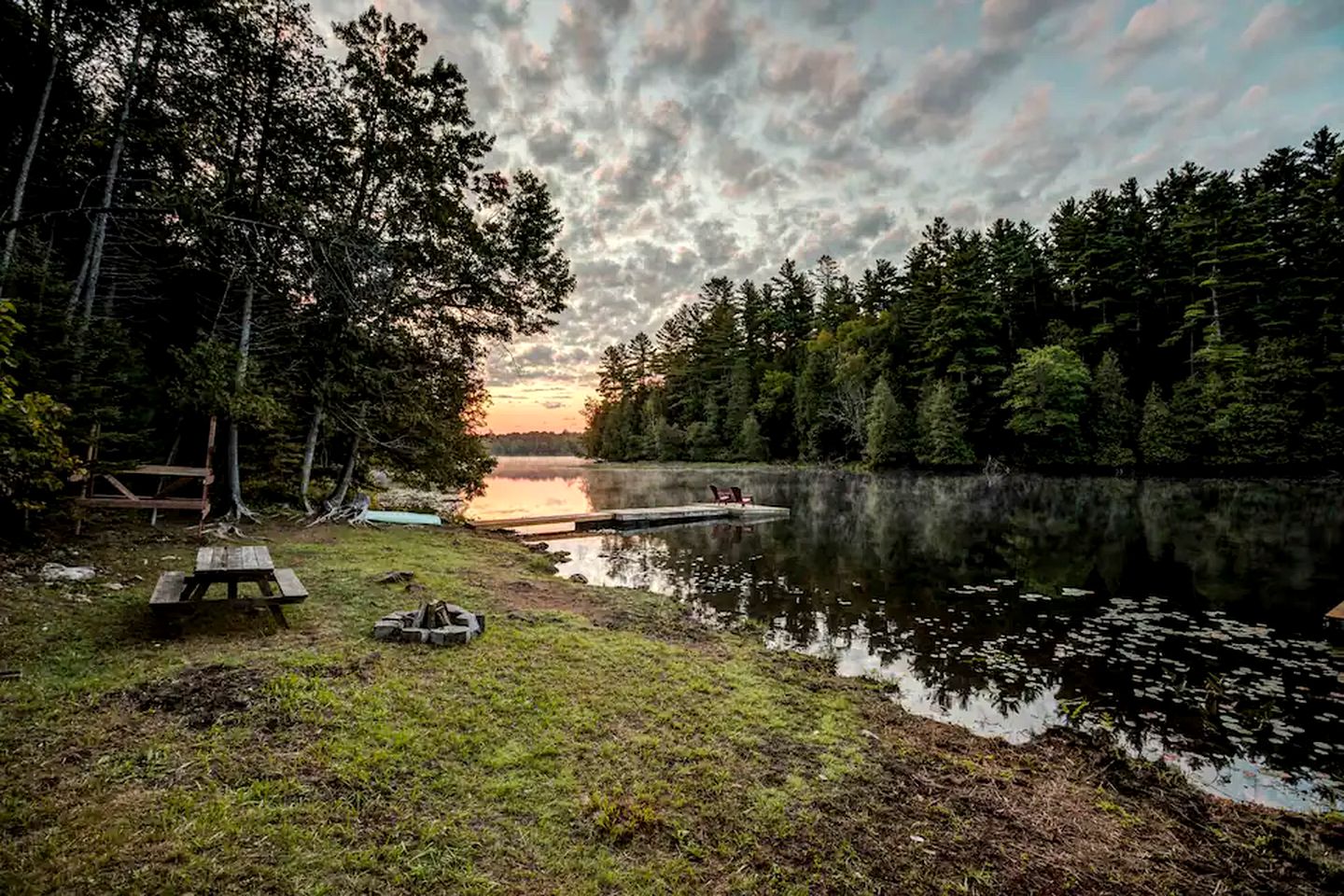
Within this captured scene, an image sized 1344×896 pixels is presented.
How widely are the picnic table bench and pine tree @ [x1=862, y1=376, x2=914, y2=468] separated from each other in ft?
148

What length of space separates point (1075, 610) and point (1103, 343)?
44.0 metres

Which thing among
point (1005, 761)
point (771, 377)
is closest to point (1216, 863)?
point (1005, 761)

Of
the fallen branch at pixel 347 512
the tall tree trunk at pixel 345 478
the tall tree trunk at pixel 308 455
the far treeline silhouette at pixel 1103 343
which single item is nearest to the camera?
the fallen branch at pixel 347 512

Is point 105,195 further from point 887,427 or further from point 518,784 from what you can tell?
point 887,427

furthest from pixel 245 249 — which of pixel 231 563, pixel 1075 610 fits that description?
pixel 1075 610

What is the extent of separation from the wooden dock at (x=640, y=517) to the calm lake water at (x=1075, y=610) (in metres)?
0.81

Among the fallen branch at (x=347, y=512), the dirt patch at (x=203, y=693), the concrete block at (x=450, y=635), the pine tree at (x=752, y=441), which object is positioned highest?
the pine tree at (x=752, y=441)

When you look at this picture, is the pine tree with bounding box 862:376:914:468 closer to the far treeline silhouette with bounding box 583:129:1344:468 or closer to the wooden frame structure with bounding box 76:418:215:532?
the far treeline silhouette with bounding box 583:129:1344:468

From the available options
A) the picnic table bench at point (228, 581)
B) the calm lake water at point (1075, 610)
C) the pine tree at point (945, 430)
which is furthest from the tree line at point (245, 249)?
the pine tree at point (945, 430)

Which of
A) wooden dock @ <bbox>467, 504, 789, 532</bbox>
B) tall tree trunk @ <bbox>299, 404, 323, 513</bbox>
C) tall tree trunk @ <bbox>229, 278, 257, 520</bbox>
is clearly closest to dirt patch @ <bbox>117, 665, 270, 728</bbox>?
tall tree trunk @ <bbox>229, 278, 257, 520</bbox>

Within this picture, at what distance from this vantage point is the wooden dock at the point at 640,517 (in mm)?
18547

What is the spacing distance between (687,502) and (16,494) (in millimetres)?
23508

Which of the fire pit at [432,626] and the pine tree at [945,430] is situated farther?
the pine tree at [945,430]

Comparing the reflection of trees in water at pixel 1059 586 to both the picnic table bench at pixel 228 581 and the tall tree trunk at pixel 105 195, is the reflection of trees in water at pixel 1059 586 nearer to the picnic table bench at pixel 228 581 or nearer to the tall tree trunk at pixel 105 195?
the picnic table bench at pixel 228 581
